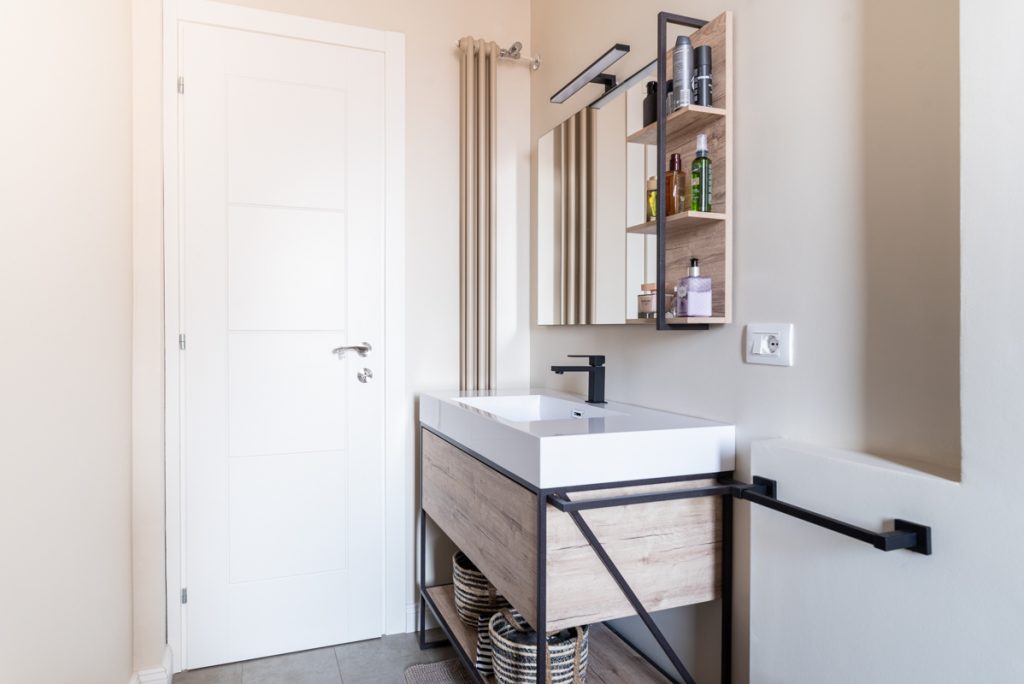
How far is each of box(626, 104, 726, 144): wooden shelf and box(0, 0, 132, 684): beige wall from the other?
1.30 meters

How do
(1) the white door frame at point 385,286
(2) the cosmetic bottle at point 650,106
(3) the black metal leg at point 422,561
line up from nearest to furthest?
(2) the cosmetic bottle at point 650,106, (1) the white door frame at point 385,286, (3) the black metal leg at point 422,561

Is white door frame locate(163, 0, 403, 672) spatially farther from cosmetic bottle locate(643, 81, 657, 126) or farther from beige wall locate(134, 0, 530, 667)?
cosmetic bottle locate(643, 81, 657, 126)

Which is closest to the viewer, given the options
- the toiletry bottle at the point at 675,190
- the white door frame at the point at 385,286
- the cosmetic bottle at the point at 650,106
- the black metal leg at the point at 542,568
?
the black metal leg at the point at 542,568

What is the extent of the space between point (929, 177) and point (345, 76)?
2.00 metres

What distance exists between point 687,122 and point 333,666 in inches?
81.8

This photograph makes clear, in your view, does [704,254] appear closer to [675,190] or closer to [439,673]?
[675,190]

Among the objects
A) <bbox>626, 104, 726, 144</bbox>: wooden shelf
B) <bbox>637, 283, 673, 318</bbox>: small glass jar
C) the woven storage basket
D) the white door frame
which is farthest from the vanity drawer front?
the white door frame

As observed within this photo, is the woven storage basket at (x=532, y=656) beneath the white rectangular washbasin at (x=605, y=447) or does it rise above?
beneath

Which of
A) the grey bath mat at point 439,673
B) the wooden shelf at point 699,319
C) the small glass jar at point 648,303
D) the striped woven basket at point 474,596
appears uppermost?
the small glass jar at point 648,303

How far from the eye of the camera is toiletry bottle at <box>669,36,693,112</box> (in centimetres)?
148

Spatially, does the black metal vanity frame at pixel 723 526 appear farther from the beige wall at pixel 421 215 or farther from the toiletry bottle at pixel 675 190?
the beige wall at pixel 421 215

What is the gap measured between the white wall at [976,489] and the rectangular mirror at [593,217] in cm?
91

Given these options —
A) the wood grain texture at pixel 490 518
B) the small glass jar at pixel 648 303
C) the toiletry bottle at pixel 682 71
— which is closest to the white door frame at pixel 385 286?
the wood grain texture at pixel 490 518

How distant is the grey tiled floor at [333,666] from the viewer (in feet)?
7.12
